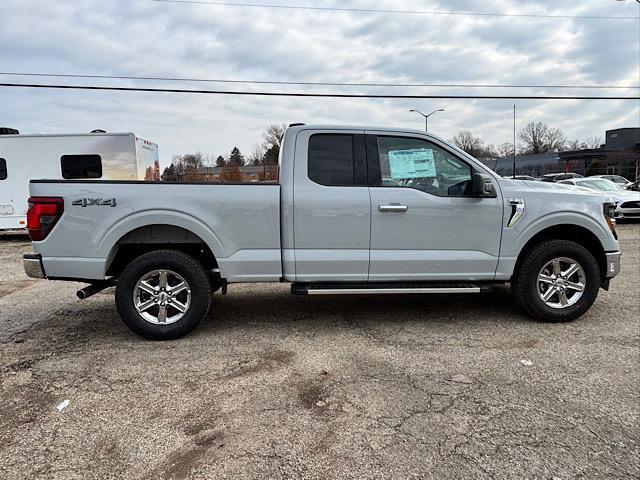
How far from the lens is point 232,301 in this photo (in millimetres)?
6176

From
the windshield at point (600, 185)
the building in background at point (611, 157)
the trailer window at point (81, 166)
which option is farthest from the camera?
the building in background at point (611, 157)

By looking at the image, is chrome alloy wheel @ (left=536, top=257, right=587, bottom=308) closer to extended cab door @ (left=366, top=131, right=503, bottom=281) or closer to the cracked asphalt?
the cracked asphalt

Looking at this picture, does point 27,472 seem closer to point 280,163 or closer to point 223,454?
point 223,454

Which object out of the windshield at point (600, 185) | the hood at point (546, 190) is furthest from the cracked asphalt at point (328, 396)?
the windshield at point (600, 185)

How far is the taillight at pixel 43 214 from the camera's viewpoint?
4.36 metres

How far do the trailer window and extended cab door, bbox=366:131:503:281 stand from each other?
9.71 metres

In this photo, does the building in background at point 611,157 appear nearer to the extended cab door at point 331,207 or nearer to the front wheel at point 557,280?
the front wheel at point 557,280

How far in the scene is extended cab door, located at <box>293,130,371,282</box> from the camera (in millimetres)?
4594

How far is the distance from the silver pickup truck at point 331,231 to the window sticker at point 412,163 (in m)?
0.01

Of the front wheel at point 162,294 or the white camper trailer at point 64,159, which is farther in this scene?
the white camper trailer at point 64,159

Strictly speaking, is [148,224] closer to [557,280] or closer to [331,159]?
[331,159]

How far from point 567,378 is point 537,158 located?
7086 cm

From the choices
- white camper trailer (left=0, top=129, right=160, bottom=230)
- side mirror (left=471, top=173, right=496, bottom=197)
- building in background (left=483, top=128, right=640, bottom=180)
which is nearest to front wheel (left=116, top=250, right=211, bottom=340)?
side mirror (left=471, top=173, right=496, bottom=197)

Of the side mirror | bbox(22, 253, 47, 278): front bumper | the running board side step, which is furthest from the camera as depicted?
the running board side step
